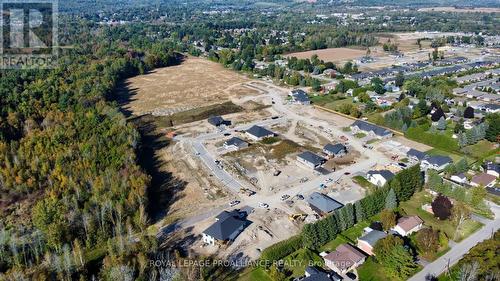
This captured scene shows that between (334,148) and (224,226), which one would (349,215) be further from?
(334,148)

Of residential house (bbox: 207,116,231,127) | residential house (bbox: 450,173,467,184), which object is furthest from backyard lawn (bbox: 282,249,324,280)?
residential house (bbox: 207,116,231,127)

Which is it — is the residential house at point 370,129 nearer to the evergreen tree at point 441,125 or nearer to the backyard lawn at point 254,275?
the evergreen tree at point 441,125

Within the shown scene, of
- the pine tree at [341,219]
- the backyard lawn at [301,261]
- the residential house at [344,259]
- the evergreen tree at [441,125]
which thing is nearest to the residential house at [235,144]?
the pine tree at [341,219]

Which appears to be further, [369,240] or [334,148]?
[334,148]

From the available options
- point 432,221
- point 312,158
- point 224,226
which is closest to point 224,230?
point 224,226

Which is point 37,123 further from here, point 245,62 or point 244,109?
point 245,62

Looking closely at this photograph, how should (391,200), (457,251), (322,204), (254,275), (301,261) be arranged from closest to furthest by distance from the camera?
(254,275), (301,261), (457,251), (391,200), (322,204)
